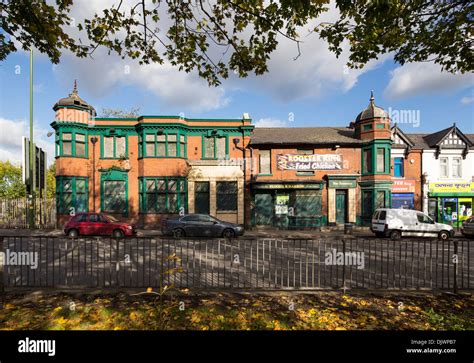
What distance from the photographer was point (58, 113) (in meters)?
16.8

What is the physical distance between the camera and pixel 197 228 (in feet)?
42.7

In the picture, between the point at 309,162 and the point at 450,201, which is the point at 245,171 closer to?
the point at 309,162

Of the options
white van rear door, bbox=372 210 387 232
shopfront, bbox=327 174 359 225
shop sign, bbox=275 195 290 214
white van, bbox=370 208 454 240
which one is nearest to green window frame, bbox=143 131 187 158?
shop sign, bbox=275 195 290 214

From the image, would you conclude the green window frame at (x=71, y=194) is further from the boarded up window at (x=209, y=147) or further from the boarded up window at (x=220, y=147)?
the boarded up window at (x=220, y=147)

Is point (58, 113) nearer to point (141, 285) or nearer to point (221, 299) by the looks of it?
point (141, 285)

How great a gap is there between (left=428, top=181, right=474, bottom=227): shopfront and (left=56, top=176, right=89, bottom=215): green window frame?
29.3 metres

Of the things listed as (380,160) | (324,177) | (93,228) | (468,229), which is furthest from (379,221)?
(93,228)

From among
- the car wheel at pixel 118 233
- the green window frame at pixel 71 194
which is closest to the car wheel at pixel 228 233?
the car wheel at pixel 118 233

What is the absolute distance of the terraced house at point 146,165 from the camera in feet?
55.4

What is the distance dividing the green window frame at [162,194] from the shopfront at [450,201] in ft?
71.0

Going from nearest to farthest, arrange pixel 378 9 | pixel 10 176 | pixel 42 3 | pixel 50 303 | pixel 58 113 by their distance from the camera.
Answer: pixel 378 9, pixel 50 303, pixel 42 3, pixel 58 113, pixel 10 176
